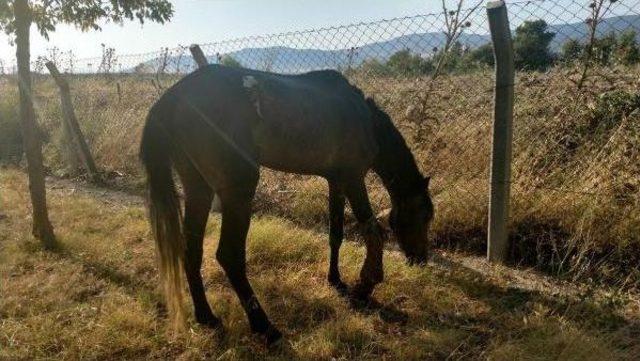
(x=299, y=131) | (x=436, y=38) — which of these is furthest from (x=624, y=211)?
(x=299, y=131)

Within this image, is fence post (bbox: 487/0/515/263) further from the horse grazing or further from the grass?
the horse grazing

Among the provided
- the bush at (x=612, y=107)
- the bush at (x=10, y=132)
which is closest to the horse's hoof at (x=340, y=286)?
the bush at (x=612, y=107)

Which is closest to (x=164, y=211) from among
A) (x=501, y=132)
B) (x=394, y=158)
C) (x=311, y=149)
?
(x=311, y=149)

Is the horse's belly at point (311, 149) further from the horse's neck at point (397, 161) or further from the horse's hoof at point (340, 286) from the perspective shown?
the horse's hoof at point (340, 286)

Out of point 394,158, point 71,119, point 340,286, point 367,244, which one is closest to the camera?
point 367,244

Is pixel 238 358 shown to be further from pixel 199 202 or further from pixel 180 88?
pixel 180 88

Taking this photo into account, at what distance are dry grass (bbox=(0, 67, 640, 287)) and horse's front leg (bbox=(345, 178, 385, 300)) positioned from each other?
1412 millimetres

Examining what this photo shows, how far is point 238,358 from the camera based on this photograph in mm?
2824

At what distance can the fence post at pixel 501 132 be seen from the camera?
146 inches

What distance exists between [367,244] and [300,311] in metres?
0.66

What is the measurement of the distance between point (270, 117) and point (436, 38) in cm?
240

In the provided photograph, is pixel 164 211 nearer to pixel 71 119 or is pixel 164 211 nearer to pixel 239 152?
pixel 239 152

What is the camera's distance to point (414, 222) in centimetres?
390

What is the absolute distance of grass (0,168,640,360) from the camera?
2.87 metres
